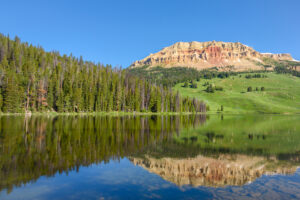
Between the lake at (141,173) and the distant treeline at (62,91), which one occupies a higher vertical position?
the distant treeline at (62,91)

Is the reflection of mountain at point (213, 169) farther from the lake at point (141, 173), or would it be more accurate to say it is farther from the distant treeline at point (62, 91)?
the distant treeline at point (62, 91)

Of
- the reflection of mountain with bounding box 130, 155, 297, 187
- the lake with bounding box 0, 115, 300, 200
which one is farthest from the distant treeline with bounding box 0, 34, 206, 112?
the reflection of mountain with bounding box 130, 155, 297, 187

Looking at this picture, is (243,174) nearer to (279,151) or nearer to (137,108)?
(279,151)

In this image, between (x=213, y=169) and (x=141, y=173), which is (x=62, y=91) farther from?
(x=213, y=169)

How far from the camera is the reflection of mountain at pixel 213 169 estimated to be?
12.9 m

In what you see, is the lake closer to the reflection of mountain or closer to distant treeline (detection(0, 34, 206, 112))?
the reflection of mountain

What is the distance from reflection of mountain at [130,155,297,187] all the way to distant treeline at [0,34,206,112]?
81.8 m

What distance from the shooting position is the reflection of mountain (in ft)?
42.4

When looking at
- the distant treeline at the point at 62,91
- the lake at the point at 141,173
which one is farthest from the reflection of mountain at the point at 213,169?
the distant treeline at the point at 62,91

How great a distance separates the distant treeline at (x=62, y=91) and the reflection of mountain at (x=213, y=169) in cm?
8184

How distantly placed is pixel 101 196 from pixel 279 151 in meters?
20.8

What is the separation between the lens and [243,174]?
46.5ft

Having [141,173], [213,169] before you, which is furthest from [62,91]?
[213,169]

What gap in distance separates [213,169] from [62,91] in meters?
96.7
